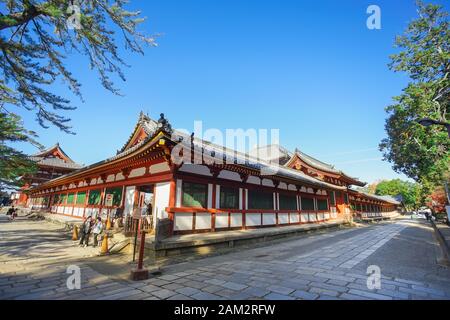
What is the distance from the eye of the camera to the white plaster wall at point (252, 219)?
12.0 m

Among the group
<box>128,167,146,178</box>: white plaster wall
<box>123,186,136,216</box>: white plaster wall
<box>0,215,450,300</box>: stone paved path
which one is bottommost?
<box>0,215,450,300</box>: stone paved path

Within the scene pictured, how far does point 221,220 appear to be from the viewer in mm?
10641

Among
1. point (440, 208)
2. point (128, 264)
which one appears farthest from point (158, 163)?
point (440, 208)

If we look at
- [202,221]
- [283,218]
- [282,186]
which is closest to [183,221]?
[202,221]

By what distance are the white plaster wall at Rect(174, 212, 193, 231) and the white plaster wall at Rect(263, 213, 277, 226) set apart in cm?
544

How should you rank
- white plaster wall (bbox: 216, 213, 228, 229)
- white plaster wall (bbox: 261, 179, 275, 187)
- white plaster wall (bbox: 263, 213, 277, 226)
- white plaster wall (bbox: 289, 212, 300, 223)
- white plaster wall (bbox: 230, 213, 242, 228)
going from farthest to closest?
1. white plaster wall (bbox: 289, 212, 300, 223)
2. white plaster wall (bbox: 261, 179, 275, 187)
3. white plaster wall (bbox: 263, 213, 277, 226)
4. white plaster wall (bbox: 230, 213, 242, 228)
5. white plaster wall (bbox: 216, 213, 228, 229)

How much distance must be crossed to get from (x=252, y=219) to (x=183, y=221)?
15.0 ft

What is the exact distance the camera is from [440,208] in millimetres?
35438

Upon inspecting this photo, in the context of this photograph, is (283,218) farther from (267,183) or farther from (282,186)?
(267,183)

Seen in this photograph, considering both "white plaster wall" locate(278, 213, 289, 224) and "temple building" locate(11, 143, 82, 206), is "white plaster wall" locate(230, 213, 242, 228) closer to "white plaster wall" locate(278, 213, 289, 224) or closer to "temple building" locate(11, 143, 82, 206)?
"white plaster wall" locate(278, 213, 289, 224)

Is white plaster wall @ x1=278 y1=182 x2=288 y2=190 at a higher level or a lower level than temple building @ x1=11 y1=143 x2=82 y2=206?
lower

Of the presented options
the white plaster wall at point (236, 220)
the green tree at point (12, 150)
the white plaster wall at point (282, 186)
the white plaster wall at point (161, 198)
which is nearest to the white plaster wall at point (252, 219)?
the white plaster wall at point (236, 220)

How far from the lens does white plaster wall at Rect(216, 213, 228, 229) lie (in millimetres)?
10455

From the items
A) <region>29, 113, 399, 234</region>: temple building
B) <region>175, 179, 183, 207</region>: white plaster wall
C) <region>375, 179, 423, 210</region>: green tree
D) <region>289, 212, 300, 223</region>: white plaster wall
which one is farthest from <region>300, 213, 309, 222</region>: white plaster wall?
<region>375, 179, 423, 210</region>: green tree
